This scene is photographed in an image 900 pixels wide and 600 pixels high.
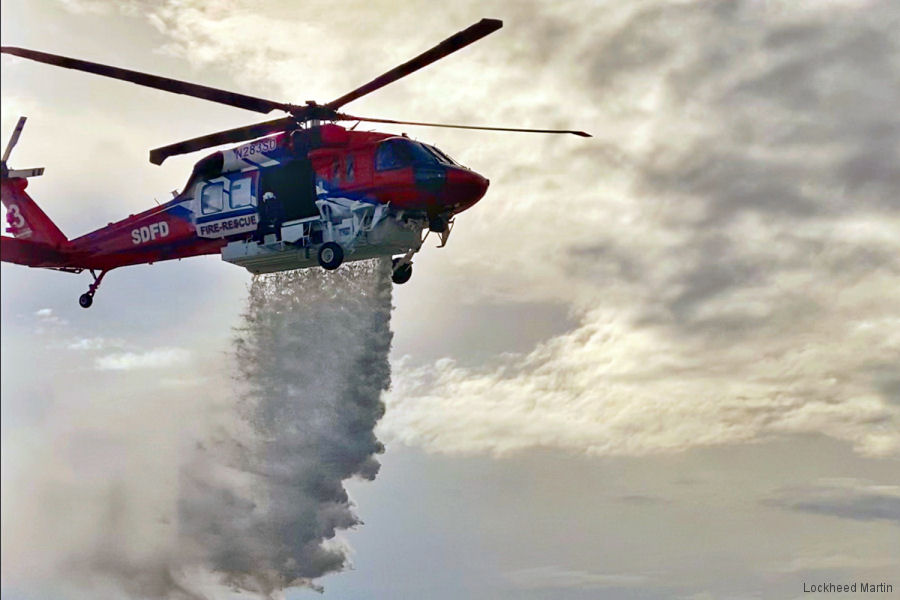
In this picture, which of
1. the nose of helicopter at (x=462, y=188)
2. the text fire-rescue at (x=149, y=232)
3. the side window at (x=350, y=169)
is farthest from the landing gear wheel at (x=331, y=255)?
the text fire-rescue at (x=149, y=232)

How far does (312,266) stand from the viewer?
32.5 metres

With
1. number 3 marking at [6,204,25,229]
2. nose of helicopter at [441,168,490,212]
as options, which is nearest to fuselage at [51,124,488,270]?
nose of helicopter at [441,168,490,212]

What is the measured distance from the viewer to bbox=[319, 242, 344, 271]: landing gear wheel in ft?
101

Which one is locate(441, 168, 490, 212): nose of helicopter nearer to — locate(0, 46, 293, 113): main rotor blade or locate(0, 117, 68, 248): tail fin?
locate(0, 46, 293, 113): main rotor blade

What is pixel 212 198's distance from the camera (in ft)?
108

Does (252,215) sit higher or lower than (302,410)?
higher

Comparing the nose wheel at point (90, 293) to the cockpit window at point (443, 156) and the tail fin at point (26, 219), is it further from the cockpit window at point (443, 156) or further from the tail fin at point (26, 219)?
the cockpit window at point (443, 156)

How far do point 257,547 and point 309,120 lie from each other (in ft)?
60.4

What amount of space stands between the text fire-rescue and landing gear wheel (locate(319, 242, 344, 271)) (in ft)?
20.4

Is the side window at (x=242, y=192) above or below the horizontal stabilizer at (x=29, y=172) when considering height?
below

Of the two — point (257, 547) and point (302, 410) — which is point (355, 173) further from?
point (257, 547)

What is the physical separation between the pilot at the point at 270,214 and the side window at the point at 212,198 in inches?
65.9

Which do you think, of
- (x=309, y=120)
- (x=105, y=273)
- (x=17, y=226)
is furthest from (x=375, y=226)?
(x=17, y=226)

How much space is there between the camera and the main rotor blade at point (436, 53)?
2586cm
